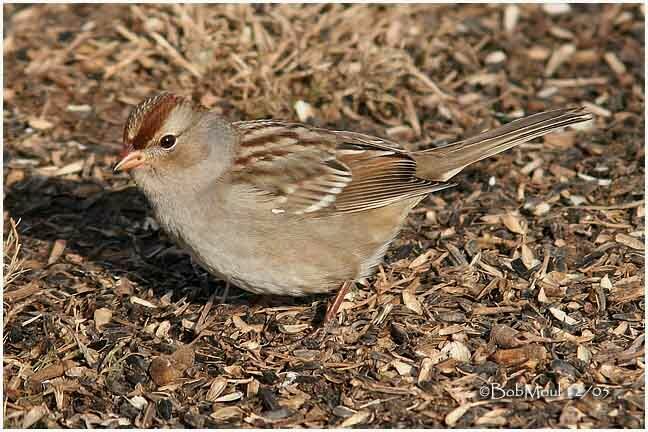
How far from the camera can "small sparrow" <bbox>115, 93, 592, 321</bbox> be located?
175 inches

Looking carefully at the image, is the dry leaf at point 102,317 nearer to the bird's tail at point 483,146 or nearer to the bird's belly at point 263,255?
the bird's belly at point 263,255

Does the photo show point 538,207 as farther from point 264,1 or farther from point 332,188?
point 264,1

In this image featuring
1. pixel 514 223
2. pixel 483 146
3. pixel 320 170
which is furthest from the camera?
pixel 514 223

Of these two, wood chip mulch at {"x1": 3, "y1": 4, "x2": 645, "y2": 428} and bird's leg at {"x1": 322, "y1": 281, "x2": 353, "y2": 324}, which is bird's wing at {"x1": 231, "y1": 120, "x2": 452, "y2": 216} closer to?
bird's leg at {"x1": 322, "y1": 281, "x2": 353, "y2": 324}

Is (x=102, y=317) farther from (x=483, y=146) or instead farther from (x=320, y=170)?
(x=483, y=146)

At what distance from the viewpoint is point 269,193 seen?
14.9 feet

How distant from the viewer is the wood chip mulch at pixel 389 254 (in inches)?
169

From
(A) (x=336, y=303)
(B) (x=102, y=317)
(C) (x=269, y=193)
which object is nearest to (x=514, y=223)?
(A) (x=336, y=303)

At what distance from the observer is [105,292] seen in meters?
5.05

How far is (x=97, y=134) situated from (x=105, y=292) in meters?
1.61

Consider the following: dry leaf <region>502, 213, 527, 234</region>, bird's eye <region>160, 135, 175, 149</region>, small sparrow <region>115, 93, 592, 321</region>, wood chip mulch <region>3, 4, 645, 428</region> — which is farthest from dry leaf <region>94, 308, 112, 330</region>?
dry leaf <region>502, 213, 527, 234</region>

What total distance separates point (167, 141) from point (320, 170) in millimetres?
758

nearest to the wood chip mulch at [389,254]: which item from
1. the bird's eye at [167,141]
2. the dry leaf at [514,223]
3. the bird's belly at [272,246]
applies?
the dry leaf at [514,223]

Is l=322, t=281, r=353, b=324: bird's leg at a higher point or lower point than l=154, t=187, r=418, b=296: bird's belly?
lower
